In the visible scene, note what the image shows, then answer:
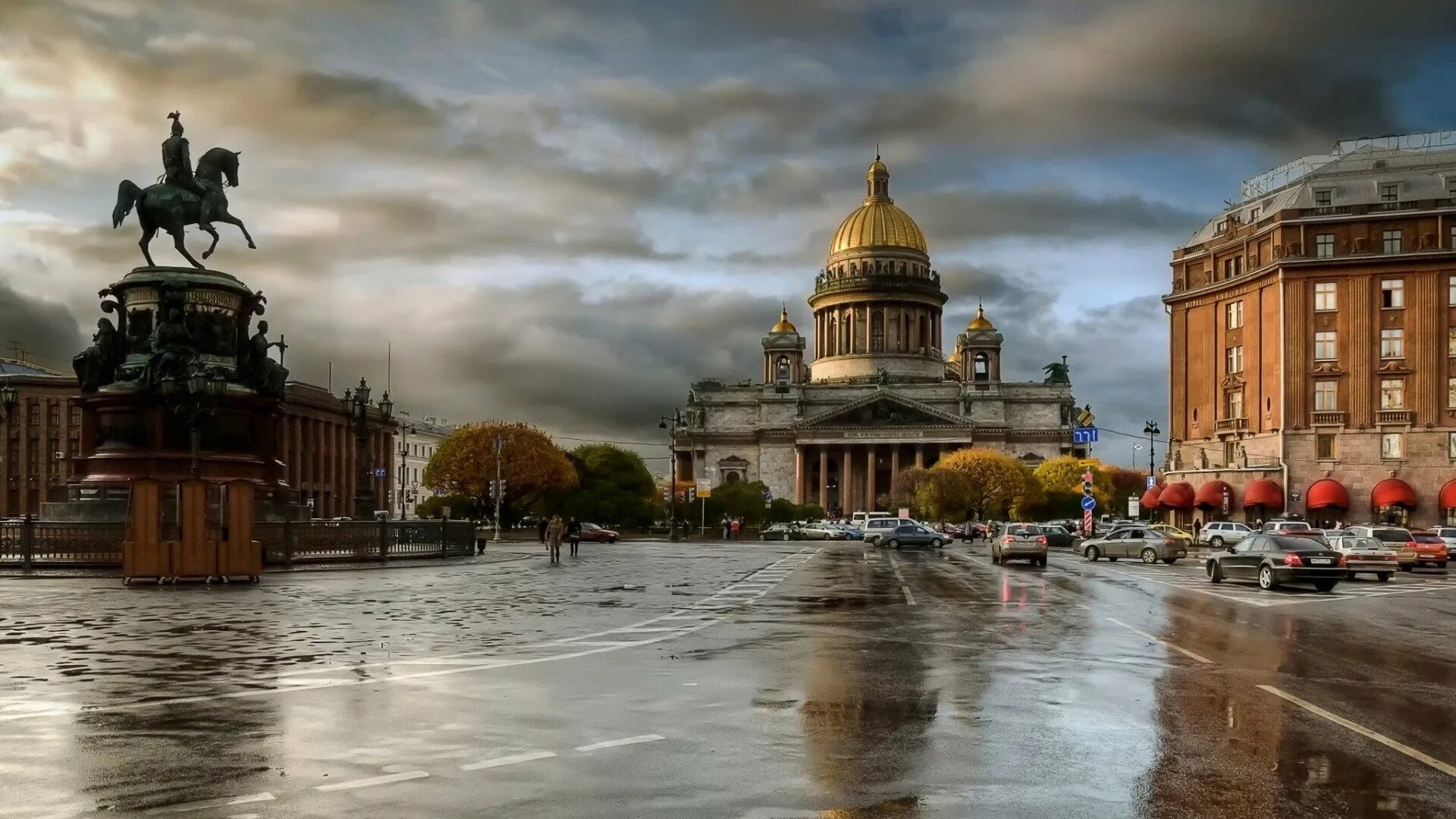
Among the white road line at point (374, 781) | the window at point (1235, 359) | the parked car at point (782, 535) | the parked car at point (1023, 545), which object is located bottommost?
the parked car at point (782, 535)

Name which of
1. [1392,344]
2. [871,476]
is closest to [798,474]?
[871,476]

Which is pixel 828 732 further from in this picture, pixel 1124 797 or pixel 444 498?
pixel 444 498

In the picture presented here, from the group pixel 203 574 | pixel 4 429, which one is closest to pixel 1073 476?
pixel 4 429

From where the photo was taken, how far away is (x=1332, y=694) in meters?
13.3

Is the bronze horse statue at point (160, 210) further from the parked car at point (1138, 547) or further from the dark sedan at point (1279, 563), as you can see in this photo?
the parked car at point (1138, 547)

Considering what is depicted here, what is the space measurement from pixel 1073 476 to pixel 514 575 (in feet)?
337

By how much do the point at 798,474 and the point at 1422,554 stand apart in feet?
353

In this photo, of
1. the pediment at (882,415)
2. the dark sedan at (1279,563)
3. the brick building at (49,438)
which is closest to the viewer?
the dark sedan at (1279,563)

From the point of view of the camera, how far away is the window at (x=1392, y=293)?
72.6 meters

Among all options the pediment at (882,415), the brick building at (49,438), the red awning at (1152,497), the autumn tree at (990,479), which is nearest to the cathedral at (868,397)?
the pediment at (882,415)

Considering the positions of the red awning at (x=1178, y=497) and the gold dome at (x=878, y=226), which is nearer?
the red awning at (x=1178, y=497)

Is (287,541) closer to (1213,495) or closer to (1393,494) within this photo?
(1213,495)

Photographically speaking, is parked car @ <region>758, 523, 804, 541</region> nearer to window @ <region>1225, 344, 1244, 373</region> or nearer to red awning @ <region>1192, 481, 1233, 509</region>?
red awning @ <region>1192, 481, 1233, 509</region>

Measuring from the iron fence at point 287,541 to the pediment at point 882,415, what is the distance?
109 m
